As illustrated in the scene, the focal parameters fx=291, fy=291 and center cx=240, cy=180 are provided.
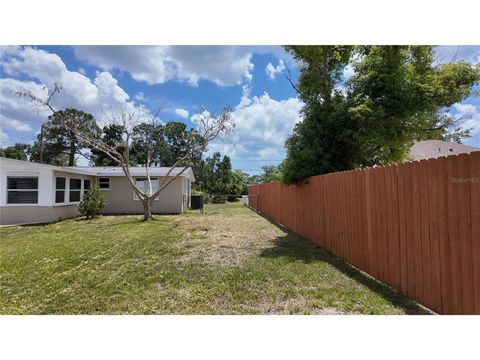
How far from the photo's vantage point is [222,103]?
13703 mm

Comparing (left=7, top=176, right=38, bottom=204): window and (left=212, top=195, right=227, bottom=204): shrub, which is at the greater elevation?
(left=7, top=176, right=38, bottom=204): window

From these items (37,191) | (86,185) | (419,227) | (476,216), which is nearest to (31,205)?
(37,191)

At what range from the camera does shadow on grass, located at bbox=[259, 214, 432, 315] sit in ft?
11.4

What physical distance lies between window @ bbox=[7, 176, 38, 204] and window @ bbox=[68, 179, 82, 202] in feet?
6.16

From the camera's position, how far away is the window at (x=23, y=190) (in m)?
12.6

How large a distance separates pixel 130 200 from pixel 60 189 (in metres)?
4.15

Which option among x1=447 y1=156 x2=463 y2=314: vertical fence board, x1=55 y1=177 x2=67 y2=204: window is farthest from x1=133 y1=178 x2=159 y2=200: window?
x1=447 y1=156 x2=463 y2=314: vertical fence board

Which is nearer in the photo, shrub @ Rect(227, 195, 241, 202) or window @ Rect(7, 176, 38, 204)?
window @ Rect(7, 176, 38, 204)

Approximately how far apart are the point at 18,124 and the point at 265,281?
1026 cm

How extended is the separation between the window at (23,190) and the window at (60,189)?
0.80 meters

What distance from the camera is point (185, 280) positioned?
457 centimetres

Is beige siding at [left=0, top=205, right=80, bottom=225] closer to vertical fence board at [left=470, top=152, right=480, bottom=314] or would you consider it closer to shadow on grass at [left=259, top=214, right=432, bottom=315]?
shadow on grass at [left=259, top=214, right=432, bottom=315]

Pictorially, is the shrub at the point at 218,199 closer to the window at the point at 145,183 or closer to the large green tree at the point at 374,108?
the window at the point at 145,183
